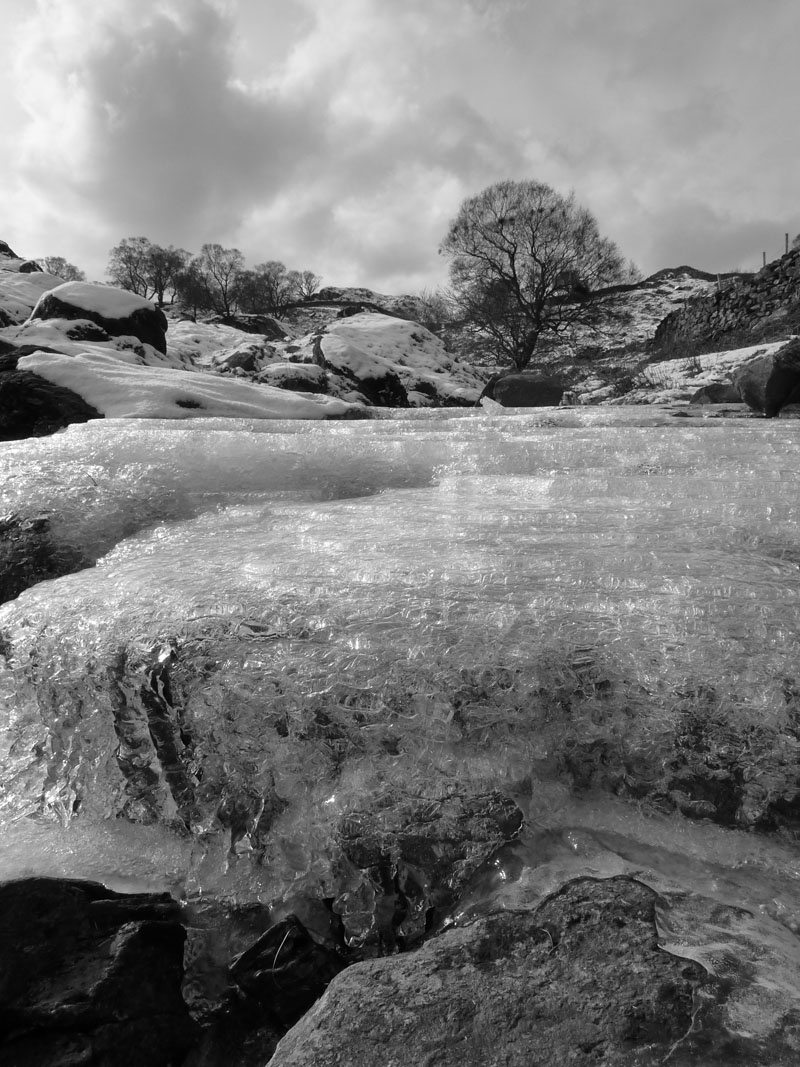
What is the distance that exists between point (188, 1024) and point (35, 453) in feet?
10.1

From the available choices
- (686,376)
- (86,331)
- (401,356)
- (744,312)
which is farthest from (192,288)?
(686,376)

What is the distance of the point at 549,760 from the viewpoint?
1.51m

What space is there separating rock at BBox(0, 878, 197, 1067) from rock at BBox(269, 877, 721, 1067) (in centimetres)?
44

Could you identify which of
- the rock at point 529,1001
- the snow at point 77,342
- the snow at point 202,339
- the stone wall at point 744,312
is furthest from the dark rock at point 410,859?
the stone wall at point 744,312

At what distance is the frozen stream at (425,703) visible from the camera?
4.64 feet

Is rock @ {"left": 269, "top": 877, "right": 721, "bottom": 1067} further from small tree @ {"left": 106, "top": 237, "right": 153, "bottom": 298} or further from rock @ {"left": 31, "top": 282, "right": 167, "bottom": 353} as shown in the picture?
small tree @ {"left": 106, "top": 237, "right": 153, "bottom": 298}

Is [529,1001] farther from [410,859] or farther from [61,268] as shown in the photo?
[61,268]

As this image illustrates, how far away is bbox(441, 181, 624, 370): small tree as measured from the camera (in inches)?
689

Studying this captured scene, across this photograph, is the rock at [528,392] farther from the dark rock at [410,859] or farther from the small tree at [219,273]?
the small tree at [219,273]

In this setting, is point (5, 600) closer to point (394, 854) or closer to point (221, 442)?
point (221, 442)

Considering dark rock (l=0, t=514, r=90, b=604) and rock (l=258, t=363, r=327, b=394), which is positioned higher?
rock (l=258, t=363, r=327, b=394)

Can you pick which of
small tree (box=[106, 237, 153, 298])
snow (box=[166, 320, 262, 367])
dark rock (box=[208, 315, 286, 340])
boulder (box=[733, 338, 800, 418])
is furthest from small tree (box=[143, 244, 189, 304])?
boulder (box=[733, 338, 800, 418])

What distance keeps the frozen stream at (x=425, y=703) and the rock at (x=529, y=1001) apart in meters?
0.18

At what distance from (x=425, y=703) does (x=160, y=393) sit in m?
5.03
